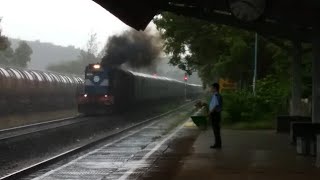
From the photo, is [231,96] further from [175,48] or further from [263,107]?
[175,48]

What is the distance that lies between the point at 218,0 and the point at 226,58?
1937 cm

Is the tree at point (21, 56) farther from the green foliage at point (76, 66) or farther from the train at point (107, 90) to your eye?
the train at point (107, 90)

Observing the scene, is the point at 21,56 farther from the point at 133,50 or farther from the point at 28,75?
the point at 28,75

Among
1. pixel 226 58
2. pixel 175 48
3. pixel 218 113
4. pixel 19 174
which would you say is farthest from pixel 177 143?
pixel 175 48

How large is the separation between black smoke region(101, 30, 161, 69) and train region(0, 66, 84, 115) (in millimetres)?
3497

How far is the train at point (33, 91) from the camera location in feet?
118

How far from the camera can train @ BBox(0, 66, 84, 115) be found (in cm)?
3600

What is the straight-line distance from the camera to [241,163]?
41.0ft

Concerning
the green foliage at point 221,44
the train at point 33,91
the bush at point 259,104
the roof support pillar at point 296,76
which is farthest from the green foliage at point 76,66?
the roof support pillar at point 296,76

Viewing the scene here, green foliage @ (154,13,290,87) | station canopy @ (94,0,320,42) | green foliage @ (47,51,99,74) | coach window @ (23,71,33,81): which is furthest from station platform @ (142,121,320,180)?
green foliage @ (47,51,99,74)

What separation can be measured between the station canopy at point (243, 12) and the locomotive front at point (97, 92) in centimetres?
1991

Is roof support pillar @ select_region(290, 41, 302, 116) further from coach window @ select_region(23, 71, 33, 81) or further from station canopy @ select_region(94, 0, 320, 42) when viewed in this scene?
coach window @ select_region(23, 71, 33, 81)

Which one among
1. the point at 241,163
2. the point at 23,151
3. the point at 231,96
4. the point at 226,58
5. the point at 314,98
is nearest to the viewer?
the point at 241,163

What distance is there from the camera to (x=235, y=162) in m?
12.7
